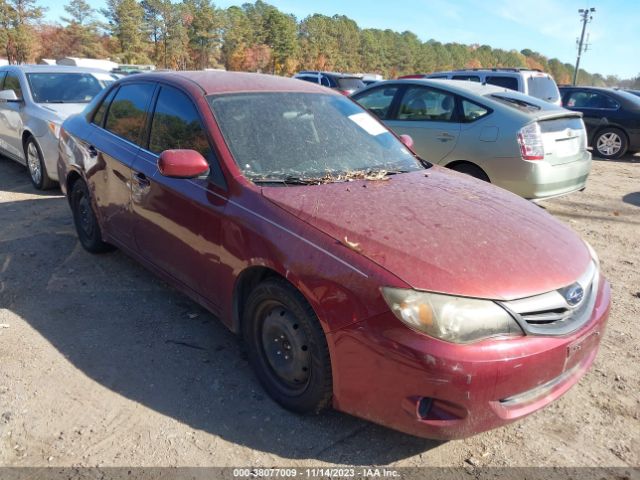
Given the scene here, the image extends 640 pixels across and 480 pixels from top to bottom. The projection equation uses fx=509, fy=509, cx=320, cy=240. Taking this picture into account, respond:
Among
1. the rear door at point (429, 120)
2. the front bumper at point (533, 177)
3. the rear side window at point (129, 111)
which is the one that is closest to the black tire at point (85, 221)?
the rear side window at point (129, 111)

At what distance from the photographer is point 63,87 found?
24.2 feet

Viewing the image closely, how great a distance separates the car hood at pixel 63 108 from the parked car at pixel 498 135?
425 centimetres

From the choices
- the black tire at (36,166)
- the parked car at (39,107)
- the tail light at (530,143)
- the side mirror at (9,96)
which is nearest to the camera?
the tail light at (530,143)

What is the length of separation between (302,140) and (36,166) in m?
5.17

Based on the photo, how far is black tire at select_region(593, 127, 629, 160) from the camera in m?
11.5

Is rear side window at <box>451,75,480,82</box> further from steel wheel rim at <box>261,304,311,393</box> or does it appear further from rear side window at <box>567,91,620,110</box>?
steel wheel rim at <box>261,304,311,393</box>

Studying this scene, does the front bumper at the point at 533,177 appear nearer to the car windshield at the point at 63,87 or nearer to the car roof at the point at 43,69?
the car windshield at the point at 63,87

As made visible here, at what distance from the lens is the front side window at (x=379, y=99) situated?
22.8 ft

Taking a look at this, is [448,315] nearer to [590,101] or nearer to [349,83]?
[590,101]

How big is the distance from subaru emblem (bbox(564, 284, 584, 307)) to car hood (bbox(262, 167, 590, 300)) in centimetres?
4

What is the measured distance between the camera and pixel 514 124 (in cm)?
557

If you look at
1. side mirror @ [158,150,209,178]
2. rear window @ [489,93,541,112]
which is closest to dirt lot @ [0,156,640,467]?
side mirror @ [158,150,209,178]

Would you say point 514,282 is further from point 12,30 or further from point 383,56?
point 383,56

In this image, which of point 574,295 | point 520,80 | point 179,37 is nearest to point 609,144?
point 520,80
